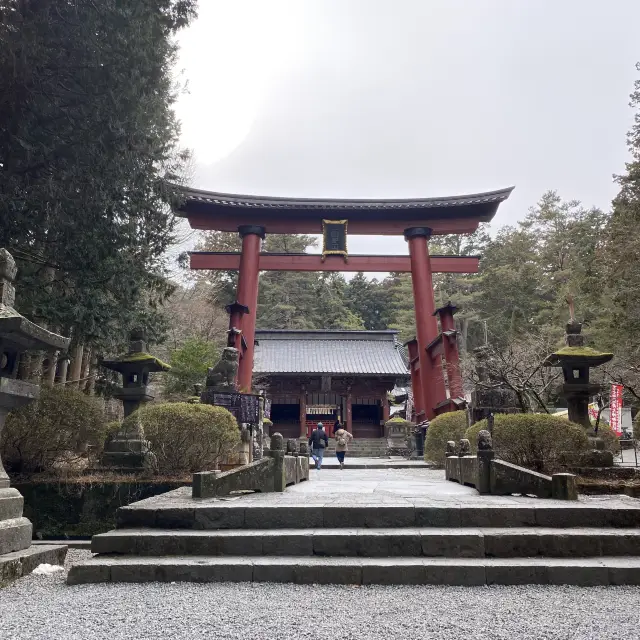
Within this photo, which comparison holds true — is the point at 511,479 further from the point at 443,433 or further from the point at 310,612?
the point at 443,433

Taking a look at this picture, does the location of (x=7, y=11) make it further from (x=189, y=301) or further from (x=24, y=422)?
(x=189, y=301)

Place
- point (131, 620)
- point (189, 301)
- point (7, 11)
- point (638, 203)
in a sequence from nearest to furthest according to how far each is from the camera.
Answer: point (131, 620), point (7, 11), point (638, 203), point (189, 301)

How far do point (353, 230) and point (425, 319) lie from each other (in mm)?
4401

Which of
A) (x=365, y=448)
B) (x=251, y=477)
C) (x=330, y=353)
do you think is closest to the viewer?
(x=251, y=477)

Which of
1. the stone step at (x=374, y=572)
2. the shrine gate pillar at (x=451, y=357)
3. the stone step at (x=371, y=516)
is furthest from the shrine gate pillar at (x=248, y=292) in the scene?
the stone step at (x=374, y=572)

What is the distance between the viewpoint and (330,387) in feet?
95.7

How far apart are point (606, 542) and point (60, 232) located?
9733 millimetres

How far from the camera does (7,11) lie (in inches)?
332

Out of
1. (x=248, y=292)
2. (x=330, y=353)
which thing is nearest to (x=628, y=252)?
(x=248, y=292)

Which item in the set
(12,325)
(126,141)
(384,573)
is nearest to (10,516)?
(12,325)

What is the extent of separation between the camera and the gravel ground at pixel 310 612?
3.42m

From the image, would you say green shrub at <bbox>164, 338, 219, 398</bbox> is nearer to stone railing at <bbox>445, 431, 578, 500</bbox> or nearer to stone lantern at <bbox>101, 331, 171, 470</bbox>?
stone lantern at <bbox>101, 331, 171, 470</bbox>

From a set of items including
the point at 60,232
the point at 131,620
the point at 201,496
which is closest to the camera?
the point at 131,620

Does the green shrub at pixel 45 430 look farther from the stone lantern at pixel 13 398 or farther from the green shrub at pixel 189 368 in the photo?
the green shrub at pixel 189 368
